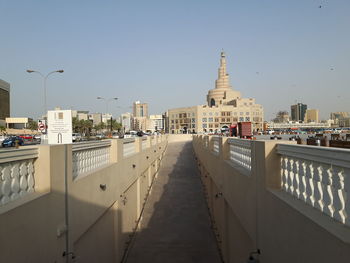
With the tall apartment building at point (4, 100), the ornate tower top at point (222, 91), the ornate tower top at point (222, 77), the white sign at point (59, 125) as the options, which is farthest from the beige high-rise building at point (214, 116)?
the white sign at point (59, 125)

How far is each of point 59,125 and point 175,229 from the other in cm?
610

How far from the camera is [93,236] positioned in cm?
623

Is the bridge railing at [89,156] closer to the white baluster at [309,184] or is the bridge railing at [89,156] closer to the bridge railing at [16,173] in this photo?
the bridge railing at [16,173]

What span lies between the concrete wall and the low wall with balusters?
2.91m

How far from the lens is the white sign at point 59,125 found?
8.15 meters

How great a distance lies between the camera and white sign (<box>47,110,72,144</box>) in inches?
321

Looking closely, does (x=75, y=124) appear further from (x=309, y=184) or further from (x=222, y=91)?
(x=222, y=91)

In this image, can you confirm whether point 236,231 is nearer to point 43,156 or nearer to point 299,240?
point 299,240

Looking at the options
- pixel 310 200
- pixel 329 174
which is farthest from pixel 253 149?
pixel 329 174

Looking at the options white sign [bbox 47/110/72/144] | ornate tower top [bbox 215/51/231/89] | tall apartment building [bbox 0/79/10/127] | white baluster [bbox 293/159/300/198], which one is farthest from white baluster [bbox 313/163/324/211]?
ornate tower top [bbox 215/51/231/89]

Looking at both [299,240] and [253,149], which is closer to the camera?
[299,240]

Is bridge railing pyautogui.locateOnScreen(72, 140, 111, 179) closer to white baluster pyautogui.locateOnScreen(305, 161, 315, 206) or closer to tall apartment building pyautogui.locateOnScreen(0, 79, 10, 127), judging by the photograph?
white baluster pyautogui.locateOnScreen(305, 161, 315, 206)

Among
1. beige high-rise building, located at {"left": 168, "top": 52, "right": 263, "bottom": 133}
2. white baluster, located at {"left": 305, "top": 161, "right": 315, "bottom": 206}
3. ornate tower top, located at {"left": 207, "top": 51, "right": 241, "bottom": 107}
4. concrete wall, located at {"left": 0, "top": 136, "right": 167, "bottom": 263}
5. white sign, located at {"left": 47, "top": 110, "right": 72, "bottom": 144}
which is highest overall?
ornate tower top, located at {"left": 207, "top": 51, "right": 241, "bottom": 107}

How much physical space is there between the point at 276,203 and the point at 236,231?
3.13 meters
